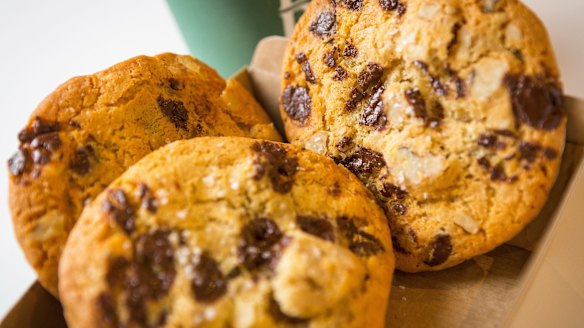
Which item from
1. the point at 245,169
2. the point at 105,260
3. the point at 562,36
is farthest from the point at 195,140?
the point at 562,36

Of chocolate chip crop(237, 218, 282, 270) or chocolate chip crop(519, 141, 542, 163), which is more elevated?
chocolate chip crop(237, 218, 282, 270)

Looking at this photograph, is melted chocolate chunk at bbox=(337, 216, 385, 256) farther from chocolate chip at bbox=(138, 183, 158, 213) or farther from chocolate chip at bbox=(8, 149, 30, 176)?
chocolate chip at bbox=(8, 149, 30, 176)

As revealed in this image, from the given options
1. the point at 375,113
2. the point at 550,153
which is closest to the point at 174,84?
the point at 375,113

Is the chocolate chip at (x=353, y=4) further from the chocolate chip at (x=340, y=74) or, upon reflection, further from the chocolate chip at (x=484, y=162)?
the chocolate chip at (x=484, y=162)

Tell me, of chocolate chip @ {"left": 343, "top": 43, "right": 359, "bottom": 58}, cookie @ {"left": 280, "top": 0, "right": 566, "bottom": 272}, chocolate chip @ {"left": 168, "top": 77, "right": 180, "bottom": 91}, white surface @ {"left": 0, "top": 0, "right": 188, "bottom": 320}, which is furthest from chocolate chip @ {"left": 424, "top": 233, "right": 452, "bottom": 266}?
white surface @ {"left": 0, "top": 0, "right": 188, "bottom": 320}

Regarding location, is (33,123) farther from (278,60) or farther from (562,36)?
(562,36)

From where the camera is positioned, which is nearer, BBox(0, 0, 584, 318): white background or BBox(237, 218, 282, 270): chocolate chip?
BBox(237, 218, 282, 270): chocolate chip
